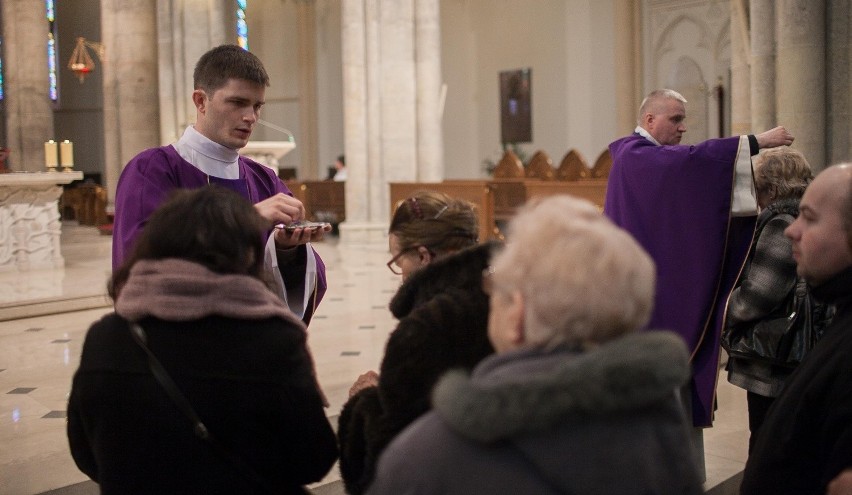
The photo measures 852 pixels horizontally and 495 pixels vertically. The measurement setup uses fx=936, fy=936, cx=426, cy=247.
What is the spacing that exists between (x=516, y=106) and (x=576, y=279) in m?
18.6

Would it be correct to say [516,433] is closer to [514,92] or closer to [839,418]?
[839,418]

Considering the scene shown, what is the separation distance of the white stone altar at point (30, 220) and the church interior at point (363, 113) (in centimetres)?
2

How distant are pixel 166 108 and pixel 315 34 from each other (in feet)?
24.7

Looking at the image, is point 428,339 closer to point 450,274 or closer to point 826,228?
point 450,274

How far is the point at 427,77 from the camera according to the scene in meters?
14.0

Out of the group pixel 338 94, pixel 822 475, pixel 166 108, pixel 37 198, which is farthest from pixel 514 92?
pixel 822 475

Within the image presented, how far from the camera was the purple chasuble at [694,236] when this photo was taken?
3846 millimetres

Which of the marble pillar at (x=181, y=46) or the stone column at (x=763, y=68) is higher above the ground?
the marble pillar at (x=181, y=46)

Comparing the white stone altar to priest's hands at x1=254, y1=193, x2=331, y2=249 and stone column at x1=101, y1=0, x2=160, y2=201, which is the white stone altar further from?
priest's hands at x1=254, y1=193, x2=331, y2=249

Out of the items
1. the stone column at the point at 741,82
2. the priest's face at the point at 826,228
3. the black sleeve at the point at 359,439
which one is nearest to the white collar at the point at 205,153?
the black sleeve at the point at 359,439

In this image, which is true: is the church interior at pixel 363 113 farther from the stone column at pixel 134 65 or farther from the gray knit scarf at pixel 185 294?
the gray knit scarf at pixel 185 294

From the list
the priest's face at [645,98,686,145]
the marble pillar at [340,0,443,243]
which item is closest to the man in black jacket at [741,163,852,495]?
the priest's face at [645,98,686,145]

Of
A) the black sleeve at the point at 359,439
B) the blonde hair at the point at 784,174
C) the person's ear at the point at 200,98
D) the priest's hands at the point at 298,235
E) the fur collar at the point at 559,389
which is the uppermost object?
the person's ear at the point at 200,98

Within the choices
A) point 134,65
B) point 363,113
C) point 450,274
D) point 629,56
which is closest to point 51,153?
point 363,113
